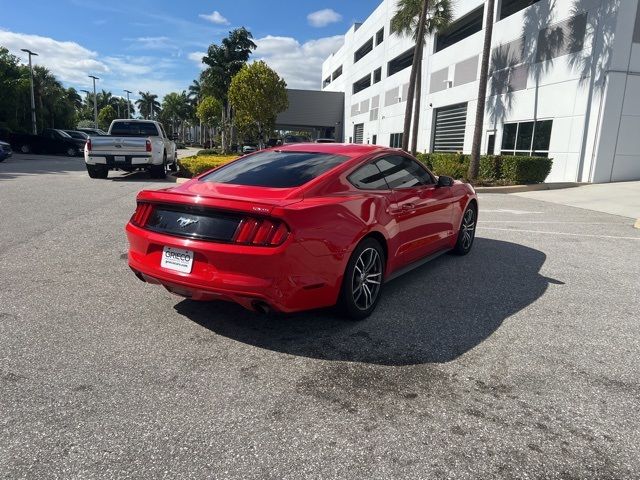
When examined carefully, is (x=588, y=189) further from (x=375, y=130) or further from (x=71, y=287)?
(x=375, y=130)

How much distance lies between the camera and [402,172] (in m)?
4.70

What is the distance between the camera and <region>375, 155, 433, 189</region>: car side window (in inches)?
175

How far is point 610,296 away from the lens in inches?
189

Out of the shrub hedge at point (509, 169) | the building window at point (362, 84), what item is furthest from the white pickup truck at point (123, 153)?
the building window at point (362, 84)

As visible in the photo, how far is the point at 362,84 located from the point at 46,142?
111 ft

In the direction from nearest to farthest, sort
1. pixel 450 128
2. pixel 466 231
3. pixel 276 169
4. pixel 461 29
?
1. pixel 276 169
2. pixel 466 231
3. pixel 450 128
4. pixel 461 29

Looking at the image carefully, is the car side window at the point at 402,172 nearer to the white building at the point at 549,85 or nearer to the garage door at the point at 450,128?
the white building at the point at 549,85

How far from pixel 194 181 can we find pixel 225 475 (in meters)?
2.70

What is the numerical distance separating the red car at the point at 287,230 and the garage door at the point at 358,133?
46237 mm

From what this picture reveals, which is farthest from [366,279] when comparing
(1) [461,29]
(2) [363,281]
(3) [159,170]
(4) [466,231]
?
(1) [461,29]

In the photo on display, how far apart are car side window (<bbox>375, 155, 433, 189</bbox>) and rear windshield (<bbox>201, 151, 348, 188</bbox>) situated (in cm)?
47

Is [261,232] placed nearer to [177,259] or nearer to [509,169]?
[177,259]

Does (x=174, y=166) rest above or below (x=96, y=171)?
above

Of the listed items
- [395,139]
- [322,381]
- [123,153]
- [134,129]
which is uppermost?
[395,139]
